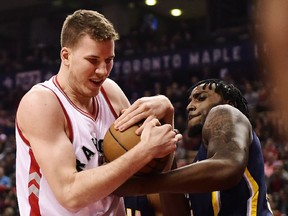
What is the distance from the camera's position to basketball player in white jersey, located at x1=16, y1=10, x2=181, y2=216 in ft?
8.52

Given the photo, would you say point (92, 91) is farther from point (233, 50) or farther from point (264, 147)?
point (233, 50)

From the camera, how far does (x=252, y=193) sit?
2.97m

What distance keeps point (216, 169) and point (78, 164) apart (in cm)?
69

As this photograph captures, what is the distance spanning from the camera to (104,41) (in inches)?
112

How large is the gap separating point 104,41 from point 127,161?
634 mm

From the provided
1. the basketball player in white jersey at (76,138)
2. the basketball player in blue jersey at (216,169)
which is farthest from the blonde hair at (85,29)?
the basketball player in blue jersey at (216,169)

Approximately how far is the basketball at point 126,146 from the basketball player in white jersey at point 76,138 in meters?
0.10

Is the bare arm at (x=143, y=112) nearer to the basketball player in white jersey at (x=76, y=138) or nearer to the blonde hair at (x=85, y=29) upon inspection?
the basketball player in white jersey at (x=76, y=138)

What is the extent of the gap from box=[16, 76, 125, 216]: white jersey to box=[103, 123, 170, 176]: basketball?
0.15 metres

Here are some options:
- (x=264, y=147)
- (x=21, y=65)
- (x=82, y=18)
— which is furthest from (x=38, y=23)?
(x=82, y=18)

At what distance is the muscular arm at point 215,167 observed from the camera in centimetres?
256

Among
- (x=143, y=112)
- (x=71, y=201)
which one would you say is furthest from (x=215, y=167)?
(x=71, y=201)

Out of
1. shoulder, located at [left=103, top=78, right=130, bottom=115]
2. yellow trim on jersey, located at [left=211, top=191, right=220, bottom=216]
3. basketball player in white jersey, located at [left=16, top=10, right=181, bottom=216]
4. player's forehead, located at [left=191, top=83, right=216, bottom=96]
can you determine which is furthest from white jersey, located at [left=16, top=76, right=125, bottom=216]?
player's forehead, located at [left=191, top=83, right=216, bottom=96]

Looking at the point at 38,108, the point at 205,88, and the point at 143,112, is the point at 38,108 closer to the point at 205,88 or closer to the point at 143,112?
the point at 143,112
